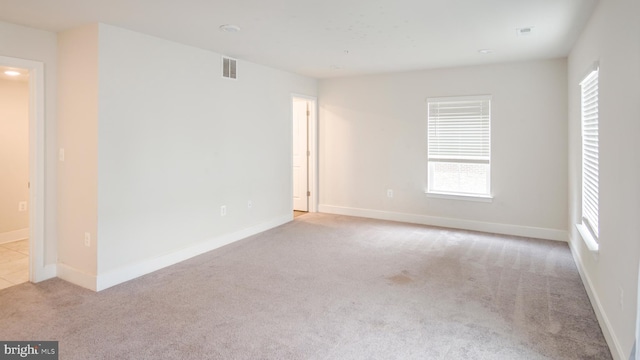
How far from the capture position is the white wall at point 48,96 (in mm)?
3395

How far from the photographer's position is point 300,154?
276 inches

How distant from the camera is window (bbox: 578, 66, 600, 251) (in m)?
3.11

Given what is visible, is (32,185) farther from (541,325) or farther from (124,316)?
(541,325)

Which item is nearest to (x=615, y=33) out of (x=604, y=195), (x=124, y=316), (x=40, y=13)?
(x=604, y=195)

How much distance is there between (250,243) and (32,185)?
2.39 m

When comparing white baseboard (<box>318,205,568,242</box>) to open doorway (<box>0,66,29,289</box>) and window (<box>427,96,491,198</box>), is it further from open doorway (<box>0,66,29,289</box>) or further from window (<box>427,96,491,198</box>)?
open doorway (<box>0,66,29,289</box>)

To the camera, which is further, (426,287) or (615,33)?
(426,287)

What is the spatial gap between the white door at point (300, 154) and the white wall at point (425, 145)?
0.30 m

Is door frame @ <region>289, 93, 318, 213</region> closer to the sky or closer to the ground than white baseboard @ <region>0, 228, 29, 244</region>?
closer to the sky

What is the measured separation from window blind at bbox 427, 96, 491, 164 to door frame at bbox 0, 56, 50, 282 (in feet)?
16.1

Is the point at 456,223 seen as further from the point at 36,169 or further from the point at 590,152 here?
the point at 36,169

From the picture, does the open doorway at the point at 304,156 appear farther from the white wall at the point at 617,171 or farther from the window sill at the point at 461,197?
the white wall at the point at 617,171

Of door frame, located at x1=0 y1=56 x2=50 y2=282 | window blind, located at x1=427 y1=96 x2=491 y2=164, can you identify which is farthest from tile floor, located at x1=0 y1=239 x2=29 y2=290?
window blind, located at x1=427 y1=96 x2=491 y2=164

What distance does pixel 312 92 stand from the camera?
260 inches
